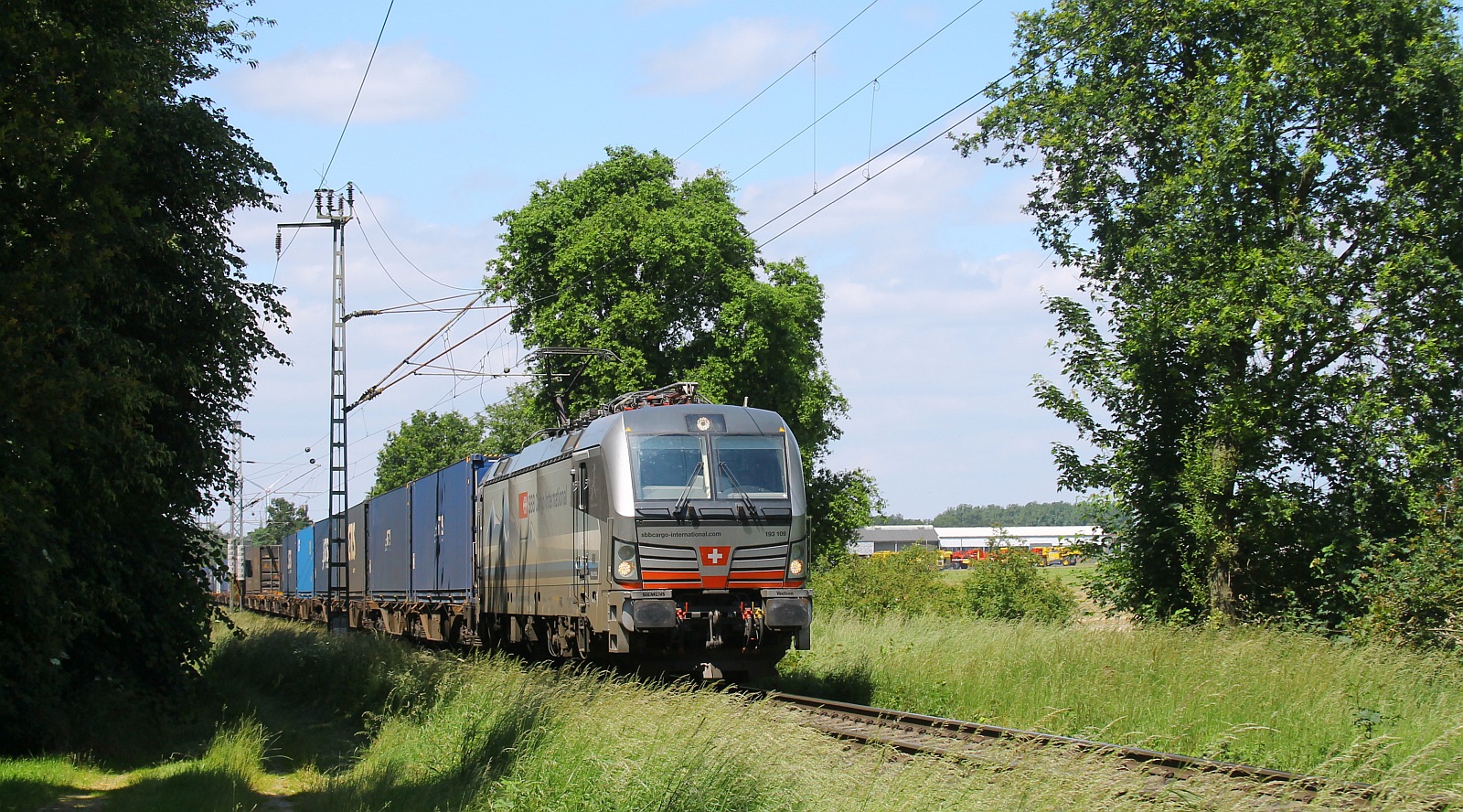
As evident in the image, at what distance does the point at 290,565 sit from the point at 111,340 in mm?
35233

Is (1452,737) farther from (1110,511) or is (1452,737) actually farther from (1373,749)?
(1110,511)

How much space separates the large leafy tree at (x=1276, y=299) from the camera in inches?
766

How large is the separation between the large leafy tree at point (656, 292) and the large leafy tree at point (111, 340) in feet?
61.8

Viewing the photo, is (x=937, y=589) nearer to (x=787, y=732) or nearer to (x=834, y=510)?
(x=834, y=510)

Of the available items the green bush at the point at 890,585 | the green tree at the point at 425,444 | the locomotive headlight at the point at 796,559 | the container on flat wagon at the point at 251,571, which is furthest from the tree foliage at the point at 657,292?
the green tree at the point at 425,444

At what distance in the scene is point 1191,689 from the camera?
12.1 metres

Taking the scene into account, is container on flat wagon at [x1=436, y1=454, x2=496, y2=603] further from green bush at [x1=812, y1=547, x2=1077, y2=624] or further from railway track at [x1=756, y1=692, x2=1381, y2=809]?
A: railway track at [x1=756, y1=692, x2=1381, y2=809]

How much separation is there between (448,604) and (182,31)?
11822 mm

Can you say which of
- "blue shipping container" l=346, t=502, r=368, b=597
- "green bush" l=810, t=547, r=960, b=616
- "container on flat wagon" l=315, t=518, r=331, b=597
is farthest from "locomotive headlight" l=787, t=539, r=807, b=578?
"container on flat wagon" l=315, t=518, r=331, b=597

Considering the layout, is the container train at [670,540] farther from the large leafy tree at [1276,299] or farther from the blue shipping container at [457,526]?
the large leafy tree at [1276,299]

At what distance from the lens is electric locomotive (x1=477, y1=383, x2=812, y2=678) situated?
14.2 metres

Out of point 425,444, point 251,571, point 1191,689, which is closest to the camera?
point 1191,689

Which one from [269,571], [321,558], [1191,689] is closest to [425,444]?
[269,571]

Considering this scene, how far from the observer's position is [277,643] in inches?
914
